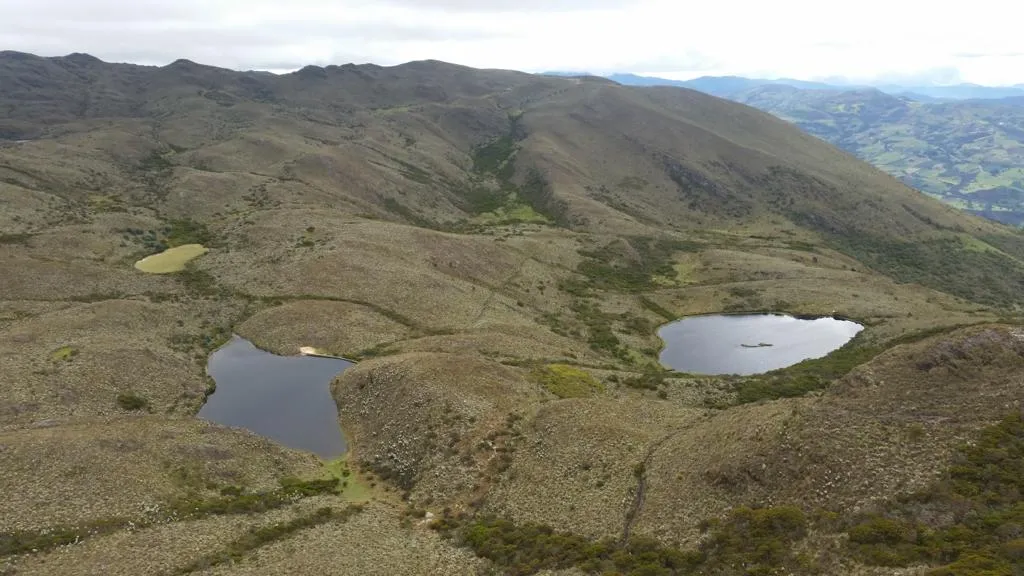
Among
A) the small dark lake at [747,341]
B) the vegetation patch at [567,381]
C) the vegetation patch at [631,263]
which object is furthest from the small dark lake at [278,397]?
the vegetation patch at [631,263]

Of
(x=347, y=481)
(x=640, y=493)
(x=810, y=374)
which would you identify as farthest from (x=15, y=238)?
(x=810, y=374)

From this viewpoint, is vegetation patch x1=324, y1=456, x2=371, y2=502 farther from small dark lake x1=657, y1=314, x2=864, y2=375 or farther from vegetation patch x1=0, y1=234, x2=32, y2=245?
vegetation patch x1=0, y1=234, x2=32, y2=245

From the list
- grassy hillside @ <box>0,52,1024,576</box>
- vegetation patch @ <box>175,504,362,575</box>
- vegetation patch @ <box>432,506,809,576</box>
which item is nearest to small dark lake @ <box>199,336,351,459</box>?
grassy hillside @ <box>0,52,1024,576</box>

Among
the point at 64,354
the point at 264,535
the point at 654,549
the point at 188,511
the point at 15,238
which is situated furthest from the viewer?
the point at 15,238

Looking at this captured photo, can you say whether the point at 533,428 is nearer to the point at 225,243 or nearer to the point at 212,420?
the point at 212,420

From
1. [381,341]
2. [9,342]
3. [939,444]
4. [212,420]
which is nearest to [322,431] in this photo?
[212,420]

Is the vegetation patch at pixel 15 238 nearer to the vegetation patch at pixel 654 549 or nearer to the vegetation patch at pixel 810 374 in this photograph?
the vegetation patch at pixel 654 549

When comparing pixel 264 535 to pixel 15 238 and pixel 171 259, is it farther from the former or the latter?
pixel 15 238
